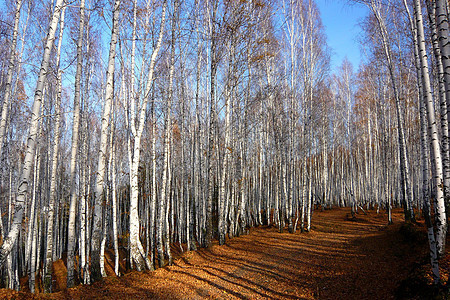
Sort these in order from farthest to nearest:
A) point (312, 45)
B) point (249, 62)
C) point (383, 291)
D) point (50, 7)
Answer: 1. point (312, 45)
2. point (249, 62)
3. point (50, 7)
4. point (383, 291)

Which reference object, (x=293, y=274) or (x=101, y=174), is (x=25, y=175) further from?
(x=293, y=274)

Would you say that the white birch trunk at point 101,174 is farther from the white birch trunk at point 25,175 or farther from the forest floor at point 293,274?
the white birch trunk at point 25,175

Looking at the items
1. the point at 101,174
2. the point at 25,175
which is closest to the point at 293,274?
the point at 101,174

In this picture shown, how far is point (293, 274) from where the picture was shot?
651 centimetres

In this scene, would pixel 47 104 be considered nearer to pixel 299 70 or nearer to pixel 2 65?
pixel 2 65

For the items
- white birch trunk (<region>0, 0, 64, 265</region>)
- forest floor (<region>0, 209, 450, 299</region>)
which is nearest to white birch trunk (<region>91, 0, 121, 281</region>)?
forest floor (<region>0, 209, 450, 299</region>)

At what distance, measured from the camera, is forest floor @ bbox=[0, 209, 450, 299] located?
495 centimetres

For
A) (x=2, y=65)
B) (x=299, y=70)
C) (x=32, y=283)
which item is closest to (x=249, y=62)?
(x=299, y=70)

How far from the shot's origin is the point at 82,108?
9844 mm

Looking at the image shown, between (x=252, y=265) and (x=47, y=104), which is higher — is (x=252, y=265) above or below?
below

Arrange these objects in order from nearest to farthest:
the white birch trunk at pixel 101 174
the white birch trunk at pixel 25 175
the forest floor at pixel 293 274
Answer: the white birch trunk at pixel 25 175 < the forest floor at pixel 293 274 < the white birch trunk at pixel 101 174

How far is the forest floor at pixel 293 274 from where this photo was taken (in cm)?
495

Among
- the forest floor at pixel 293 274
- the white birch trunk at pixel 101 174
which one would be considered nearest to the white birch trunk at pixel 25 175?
the forest floor at pixel 293 274

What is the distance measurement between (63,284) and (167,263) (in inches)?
272
